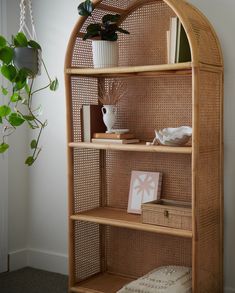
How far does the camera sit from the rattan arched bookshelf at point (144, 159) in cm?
260

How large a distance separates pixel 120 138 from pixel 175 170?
377 mm

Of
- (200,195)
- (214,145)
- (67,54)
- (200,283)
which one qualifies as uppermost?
(67,54)

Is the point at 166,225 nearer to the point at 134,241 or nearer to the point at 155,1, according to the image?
the point at 134,241

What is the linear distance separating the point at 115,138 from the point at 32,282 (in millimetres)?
1150

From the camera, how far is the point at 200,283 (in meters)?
2.56

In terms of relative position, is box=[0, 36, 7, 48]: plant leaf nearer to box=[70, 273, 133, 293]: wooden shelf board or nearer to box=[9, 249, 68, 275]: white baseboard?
box=[70, 273, 133, 293]: wooden shelf board

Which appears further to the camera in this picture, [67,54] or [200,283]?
[67,54]

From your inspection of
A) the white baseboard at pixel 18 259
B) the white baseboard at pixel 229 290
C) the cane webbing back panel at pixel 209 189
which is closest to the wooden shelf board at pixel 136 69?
the cane webbing back panel at pixel 209 189

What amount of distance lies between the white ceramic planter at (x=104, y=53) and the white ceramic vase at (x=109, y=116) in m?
0.25

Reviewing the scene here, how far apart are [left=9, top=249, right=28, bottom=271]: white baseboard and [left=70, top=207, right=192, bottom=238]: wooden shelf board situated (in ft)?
2.68

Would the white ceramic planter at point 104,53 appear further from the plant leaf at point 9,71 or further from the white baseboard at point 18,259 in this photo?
the white baseboard at point 18,259

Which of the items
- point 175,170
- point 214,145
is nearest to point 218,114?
point 214,145

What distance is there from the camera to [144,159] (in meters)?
3.07

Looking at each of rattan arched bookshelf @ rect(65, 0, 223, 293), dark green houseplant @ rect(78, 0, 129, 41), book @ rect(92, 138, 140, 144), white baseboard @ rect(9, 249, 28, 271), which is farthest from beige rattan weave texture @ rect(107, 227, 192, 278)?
dark green houseplant @ rect(78, 0, 129, 41)
